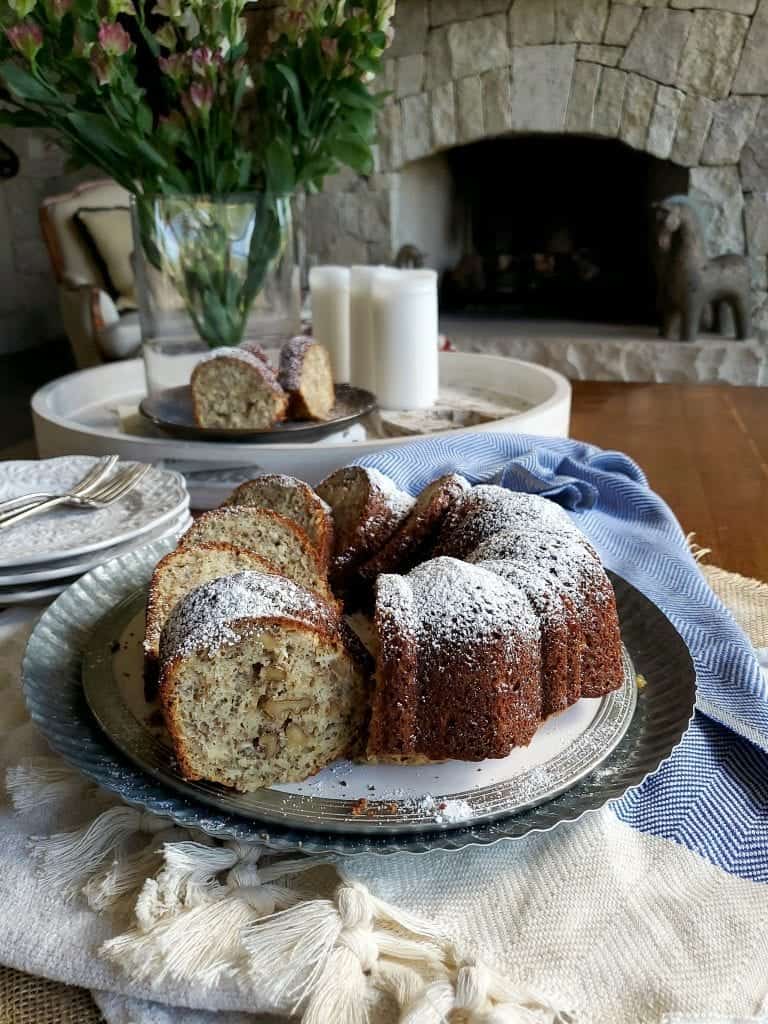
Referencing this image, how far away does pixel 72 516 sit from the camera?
1.00m

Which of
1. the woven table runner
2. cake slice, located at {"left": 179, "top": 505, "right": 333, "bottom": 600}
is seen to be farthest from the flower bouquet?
the woven table runner

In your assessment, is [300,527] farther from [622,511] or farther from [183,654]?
[622,511]

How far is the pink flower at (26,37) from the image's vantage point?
3.76 feet

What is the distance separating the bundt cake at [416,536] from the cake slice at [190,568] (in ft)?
0.43

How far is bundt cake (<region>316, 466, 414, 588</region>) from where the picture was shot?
844mm

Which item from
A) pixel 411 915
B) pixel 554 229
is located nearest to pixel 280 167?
pixel 411 915

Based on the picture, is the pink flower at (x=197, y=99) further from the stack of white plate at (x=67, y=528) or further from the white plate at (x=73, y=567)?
the white plate at (x=73, y=567)

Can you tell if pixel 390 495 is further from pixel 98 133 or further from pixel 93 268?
pixel 93 268

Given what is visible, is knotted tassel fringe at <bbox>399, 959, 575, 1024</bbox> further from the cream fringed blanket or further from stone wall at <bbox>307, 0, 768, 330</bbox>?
stone wall at <bbox>307, 0, 768, 330</bbox>

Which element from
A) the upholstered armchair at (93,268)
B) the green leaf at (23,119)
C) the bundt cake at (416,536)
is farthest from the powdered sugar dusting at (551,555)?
the upholstered armchair at (93,268)

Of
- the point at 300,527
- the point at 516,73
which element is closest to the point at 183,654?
the point at 300,527

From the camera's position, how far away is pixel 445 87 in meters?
3.96

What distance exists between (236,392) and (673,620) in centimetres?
76

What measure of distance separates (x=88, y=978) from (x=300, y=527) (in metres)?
0.44
